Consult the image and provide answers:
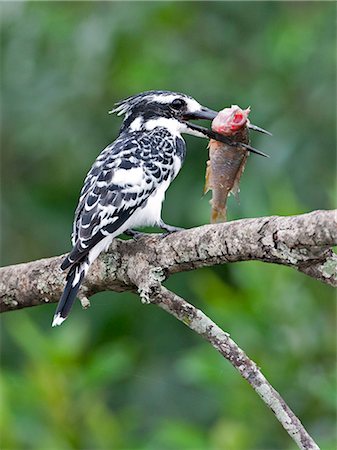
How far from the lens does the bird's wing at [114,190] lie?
10.8 ft

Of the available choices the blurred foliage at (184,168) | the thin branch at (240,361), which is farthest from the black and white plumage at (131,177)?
the blurred foliage at (184,168)

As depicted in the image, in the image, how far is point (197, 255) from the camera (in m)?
2.73

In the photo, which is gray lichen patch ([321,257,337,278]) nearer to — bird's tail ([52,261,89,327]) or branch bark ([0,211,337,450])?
branch bark ([0,211,337,450])

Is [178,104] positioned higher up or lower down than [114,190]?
higher up

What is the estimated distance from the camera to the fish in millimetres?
3336

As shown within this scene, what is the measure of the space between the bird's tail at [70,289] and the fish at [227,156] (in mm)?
440

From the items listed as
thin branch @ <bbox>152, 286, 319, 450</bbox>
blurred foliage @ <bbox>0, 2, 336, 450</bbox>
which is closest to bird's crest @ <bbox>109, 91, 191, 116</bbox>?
blurred foliage @ <bbox>0, 2, 336, 450</bbox>

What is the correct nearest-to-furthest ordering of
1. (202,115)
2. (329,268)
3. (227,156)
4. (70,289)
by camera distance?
(329,268)
(70,289)
(227,156)
(202,115)

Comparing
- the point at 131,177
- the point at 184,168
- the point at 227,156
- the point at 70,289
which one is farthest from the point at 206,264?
the point at 184,168

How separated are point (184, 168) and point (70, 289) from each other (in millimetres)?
2085

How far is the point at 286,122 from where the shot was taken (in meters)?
5.02

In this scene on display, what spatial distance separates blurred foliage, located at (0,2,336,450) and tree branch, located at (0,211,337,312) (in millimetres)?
974

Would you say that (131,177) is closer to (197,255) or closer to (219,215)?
(219,215)

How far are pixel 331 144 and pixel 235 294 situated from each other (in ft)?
3.20
